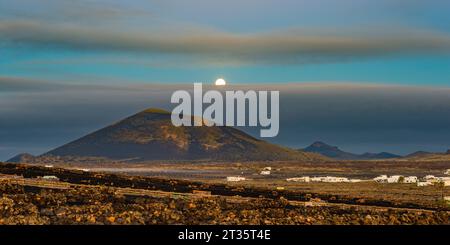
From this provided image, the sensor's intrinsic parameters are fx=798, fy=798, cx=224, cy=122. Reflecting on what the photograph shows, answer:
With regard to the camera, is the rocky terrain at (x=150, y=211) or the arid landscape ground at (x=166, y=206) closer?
the rocky terrain at (x=150, y=211)

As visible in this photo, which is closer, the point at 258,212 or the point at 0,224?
the point at 0,224

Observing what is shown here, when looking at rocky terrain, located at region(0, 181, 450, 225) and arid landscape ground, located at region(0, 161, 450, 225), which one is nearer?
rocky terrain, located at region(0, 181, 450, 225)

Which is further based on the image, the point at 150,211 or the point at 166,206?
the point at 166,206

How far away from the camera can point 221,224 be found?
36.2 meters
